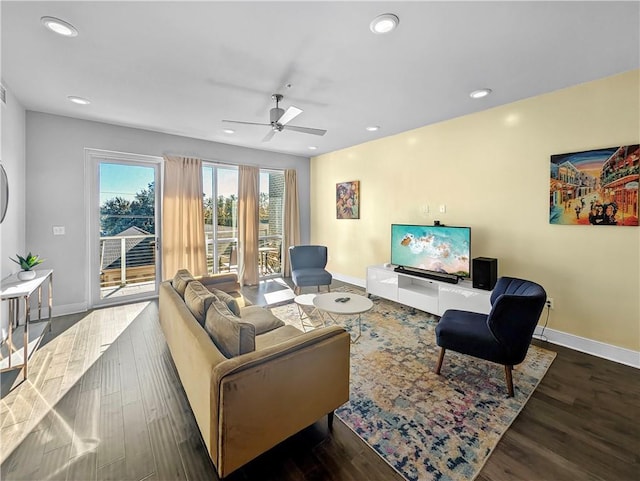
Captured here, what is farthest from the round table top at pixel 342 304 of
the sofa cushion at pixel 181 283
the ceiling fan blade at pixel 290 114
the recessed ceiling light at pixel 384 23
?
the recessed ceiling light at pixel 384 23

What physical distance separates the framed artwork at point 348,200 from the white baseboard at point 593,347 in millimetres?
3266

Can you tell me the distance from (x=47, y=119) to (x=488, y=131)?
18.4 ft

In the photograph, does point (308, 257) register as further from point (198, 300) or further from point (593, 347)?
point (593, 347)

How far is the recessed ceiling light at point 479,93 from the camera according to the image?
2.91m

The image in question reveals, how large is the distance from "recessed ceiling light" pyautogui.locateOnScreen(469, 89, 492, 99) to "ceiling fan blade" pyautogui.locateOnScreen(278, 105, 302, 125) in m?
1.89

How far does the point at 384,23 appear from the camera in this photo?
1.89 m

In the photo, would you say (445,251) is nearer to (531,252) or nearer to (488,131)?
(531,252)

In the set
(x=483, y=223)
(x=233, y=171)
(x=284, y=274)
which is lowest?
(x=284, y=274)

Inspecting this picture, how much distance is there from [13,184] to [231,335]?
11.5ft

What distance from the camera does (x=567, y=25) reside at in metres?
1.91

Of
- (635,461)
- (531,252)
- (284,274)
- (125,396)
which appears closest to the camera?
(635,461)

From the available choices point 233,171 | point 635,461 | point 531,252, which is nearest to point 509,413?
point 635,461

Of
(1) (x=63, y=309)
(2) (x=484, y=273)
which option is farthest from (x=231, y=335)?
(1) (x=63, y=309)

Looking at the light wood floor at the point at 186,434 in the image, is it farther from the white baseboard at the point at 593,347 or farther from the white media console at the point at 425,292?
the white media console at the point at 425,292
